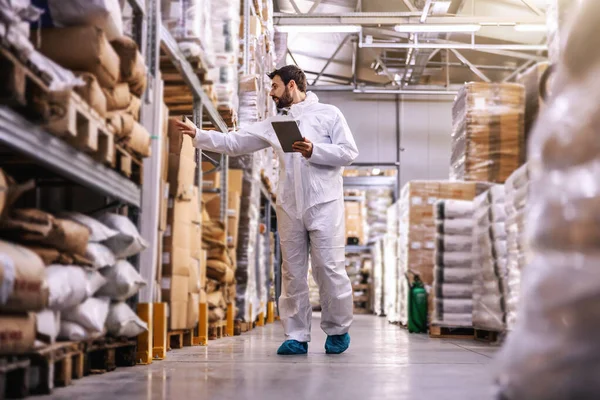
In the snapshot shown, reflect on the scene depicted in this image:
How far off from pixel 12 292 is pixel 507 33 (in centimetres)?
1384

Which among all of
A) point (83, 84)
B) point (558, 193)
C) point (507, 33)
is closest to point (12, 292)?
point (83, 84)

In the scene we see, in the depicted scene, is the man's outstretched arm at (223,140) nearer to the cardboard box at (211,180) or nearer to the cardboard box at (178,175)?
the cardboard box at (178,175)

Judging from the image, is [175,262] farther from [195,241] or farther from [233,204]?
[233,204]

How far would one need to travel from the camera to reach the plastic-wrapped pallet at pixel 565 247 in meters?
1.80

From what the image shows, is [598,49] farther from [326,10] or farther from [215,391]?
[326,10]

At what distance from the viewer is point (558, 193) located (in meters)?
2.04

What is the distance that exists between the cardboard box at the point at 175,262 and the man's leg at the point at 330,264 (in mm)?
984

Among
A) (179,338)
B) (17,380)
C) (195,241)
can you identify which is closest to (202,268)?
(195,241)

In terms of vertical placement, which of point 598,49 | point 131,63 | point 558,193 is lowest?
point 558,193

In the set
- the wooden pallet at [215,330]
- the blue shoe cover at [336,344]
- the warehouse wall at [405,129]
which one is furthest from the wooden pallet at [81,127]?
the warehouse wall at [405,129]

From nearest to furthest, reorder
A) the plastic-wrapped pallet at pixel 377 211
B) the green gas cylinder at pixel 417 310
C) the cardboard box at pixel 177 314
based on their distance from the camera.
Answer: the cardboard box at pixel 177 314 < the green gas cylinder at pixel 417 310 < the plastic-wrapped pallet at pixel 377 211

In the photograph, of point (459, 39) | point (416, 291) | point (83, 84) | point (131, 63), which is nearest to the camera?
point (83, 84)

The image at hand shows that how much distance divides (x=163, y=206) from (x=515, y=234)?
2.92 meters

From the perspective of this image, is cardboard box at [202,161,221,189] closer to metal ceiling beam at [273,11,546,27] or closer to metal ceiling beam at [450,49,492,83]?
metal ceiling beam at [273,11,546,27]
